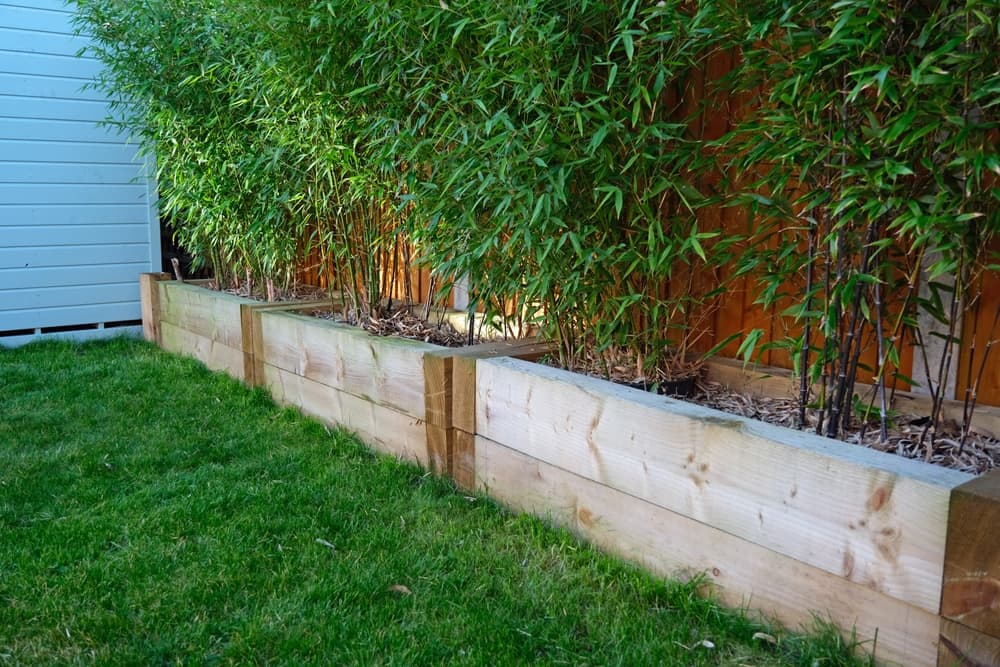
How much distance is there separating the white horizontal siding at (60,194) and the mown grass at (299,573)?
2.42 metres

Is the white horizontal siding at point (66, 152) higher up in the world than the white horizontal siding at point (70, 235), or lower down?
higher up

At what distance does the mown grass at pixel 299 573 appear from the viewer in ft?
5.93

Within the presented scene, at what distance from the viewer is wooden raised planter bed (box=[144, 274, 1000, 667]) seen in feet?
4.94

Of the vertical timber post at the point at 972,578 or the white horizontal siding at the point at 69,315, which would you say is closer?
the vertical timber post at the point at 972,578

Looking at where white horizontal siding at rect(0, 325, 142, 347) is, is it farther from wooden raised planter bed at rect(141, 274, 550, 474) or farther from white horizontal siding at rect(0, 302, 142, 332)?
wooden raised planter bed at rect(141, 274, 550, 474)

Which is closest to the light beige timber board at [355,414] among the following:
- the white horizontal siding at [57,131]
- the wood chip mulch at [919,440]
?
the wood chip mulch at [919,440]

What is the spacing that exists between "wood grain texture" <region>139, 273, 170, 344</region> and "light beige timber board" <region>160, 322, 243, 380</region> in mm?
86

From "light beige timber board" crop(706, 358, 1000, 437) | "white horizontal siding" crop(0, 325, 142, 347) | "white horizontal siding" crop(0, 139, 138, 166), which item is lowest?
"white horizontal siding" crop(0, 325, 142, 347)

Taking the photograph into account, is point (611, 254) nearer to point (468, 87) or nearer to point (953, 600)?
point (468, 87)

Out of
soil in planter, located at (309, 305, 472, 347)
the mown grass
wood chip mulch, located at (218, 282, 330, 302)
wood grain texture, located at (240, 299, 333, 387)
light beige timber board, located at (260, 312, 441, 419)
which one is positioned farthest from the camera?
wood chip mulch, located at (218, 282, 330, 302)

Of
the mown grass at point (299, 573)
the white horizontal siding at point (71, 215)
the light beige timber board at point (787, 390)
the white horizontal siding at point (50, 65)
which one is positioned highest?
the white horizontal siding at point (50, 65)

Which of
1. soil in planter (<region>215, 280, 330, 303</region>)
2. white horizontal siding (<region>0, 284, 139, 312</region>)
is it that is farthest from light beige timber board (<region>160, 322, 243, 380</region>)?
white horizontal siding (<region>0, 284, 139, 312</region>)

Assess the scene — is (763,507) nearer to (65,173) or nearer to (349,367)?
(349,367)

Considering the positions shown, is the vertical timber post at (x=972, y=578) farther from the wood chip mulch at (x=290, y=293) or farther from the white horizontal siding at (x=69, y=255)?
the white horizontal siding at (x=69, y=255)
